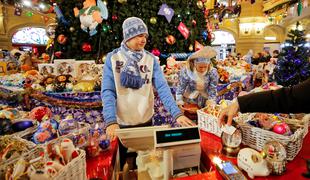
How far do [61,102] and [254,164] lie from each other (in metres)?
2.73

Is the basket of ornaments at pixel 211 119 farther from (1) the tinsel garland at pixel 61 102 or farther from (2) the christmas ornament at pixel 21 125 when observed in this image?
(1) the tinsel garland at pixel 61 102

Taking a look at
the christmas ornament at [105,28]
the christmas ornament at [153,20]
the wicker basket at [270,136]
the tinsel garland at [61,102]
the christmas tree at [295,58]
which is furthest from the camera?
the christmas ornament at [153,20]

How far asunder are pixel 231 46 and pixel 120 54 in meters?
16.1

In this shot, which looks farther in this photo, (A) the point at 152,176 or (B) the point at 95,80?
(B) the point at 95,80

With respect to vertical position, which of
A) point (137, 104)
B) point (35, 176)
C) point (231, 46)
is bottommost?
point (35, 176)

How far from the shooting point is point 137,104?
1.59 metres

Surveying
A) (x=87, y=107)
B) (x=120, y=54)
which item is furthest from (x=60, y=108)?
(x=120, y=54)

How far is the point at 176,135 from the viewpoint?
0.94 m

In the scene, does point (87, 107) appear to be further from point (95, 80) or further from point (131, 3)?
point (131, 3)

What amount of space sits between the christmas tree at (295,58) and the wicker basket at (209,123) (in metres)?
1.29

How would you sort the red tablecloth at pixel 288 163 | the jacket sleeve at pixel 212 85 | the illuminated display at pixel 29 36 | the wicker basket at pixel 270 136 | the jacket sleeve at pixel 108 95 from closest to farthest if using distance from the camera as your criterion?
the red tablecloth at pixel 288 163 → the wicker basket at pixel 270 136 → the jacket sleeve at pixel 108 95 → the jacket sleeve at pixel 212 85 → the illuminated display at pixel 29 36

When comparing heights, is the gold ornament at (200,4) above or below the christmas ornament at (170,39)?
above

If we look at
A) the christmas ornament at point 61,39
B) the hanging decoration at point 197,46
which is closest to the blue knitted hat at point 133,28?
the christmas ornament at point 61,39

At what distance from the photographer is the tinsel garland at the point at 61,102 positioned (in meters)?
Result: 2.91
